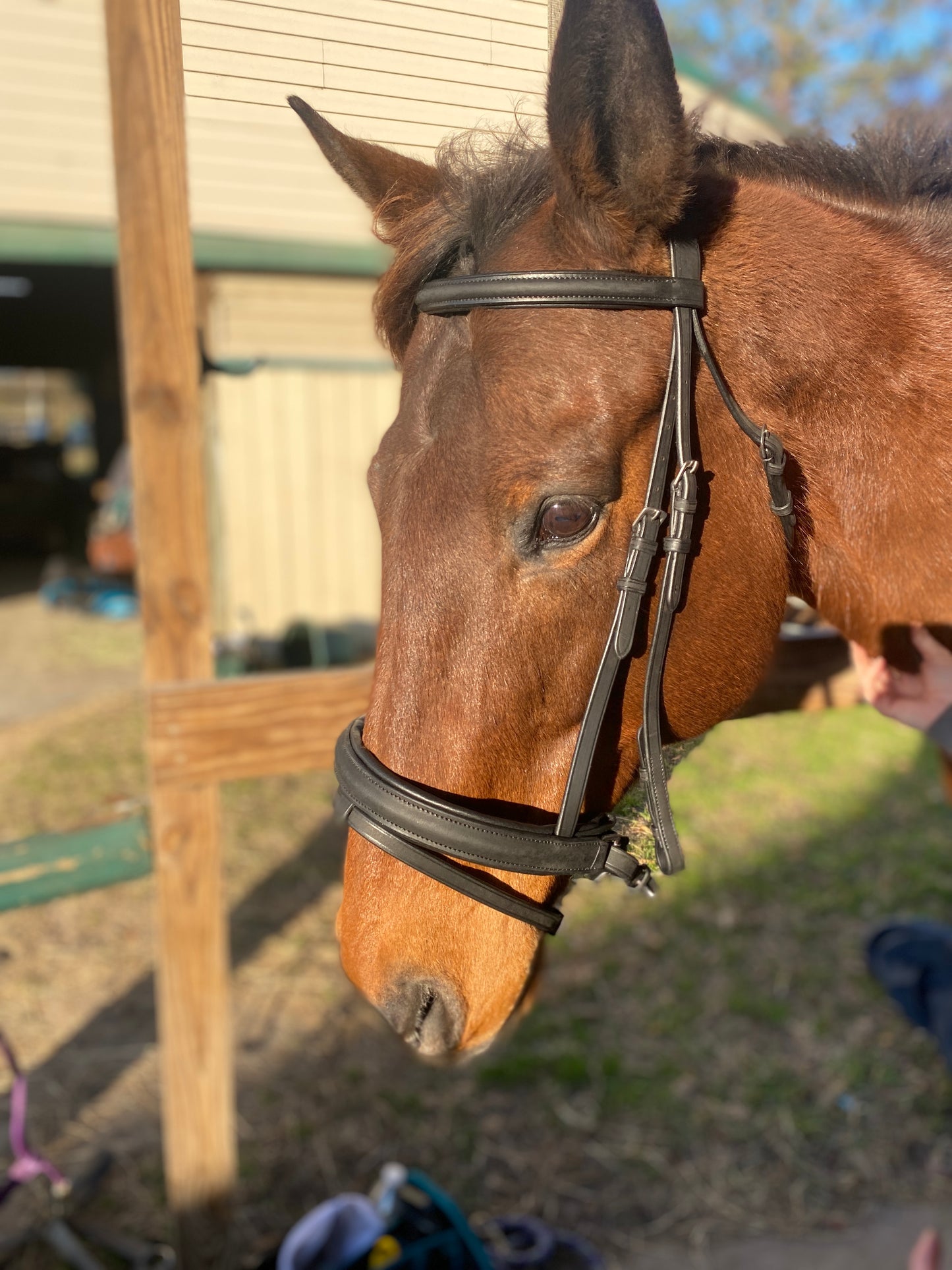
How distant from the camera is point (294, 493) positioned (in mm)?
8086

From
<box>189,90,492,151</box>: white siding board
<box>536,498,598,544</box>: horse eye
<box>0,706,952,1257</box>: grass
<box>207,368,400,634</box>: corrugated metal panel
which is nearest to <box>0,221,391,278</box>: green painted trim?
<box>207,368,400,634</box>: corrugated metal panel

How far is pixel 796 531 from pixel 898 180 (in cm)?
65

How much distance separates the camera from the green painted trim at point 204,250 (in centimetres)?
736

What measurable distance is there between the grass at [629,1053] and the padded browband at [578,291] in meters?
1.81

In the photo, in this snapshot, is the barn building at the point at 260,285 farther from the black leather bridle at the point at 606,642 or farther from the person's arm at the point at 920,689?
the black leather bridle at the point at 606,642

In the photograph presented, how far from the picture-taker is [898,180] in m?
1.54

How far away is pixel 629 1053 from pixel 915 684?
2.24 meters

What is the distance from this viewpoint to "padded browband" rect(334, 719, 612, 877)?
4.05ft

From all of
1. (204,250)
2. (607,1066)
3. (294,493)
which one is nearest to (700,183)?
(607,1066)

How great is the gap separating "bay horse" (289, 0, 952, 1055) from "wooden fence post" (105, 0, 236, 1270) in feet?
2.10

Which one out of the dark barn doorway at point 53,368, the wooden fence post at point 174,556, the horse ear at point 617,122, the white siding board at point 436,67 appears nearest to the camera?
the horse ear at point 617,122

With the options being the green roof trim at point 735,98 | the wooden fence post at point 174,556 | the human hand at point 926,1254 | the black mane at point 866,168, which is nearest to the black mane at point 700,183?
the black mane at point 866,168

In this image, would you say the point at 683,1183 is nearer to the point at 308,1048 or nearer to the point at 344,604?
the point at 308,1048

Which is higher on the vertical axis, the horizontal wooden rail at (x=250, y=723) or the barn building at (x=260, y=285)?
the barn building at (x=260, y=285)
